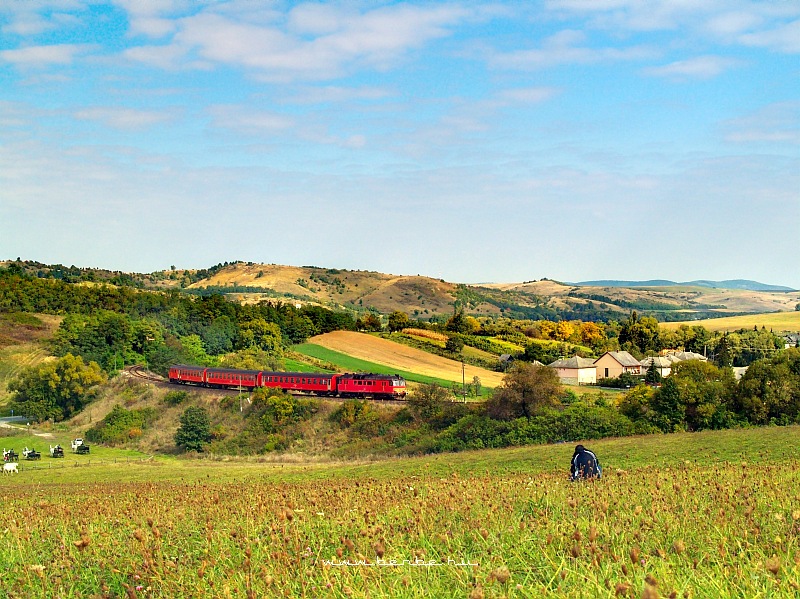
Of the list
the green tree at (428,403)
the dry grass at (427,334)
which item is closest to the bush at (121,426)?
the green tree at (428,403)

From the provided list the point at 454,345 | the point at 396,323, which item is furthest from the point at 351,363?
the point at 396,323

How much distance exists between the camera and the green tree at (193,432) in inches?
2373

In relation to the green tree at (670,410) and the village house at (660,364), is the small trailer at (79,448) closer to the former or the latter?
the green tree at (670,410)

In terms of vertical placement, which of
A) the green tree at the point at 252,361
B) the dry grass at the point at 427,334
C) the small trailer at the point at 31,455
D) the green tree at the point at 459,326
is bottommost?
the small trailer at the point at 31,455

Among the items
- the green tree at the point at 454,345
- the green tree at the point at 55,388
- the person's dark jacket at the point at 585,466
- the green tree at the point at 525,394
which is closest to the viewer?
the person's dark jacket at the point at 585,466

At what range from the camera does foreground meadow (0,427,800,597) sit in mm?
6246

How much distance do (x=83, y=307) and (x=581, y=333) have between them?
7532 centimetres

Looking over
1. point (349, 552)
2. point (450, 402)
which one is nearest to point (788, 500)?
point (349, 552)

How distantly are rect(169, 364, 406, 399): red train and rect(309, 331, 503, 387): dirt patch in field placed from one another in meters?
16.8

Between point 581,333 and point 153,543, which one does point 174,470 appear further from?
point 581,333

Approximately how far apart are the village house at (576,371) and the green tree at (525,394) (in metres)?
39.5

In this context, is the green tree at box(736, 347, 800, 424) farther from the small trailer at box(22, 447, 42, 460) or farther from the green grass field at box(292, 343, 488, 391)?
the small trailer at box(22, 447, 42, 460)

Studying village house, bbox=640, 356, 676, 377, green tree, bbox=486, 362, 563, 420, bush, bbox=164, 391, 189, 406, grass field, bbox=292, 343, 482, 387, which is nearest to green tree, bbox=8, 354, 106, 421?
bush, bbox=164, 391, 189, 406

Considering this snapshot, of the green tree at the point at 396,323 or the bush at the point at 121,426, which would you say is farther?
the green tree at the point at 396,323
